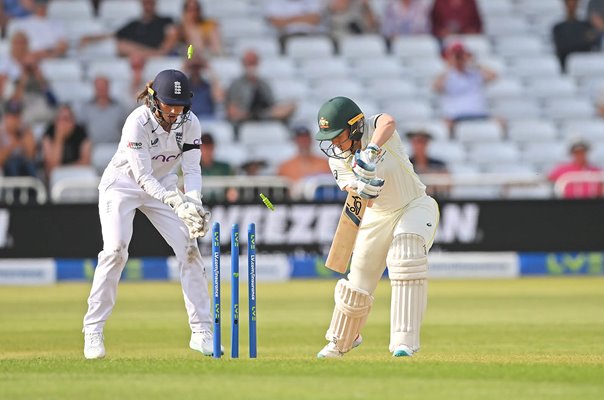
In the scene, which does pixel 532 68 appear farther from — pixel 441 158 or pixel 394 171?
pixel 394 171

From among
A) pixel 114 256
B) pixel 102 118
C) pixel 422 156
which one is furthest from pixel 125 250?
pixel 102 118

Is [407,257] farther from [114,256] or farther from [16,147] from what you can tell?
[16,147]

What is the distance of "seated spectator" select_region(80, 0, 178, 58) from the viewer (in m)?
16.0

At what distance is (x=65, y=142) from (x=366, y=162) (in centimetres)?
797

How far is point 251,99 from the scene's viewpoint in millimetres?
15539

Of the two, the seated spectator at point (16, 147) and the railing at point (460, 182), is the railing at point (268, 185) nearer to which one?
the railing at point (460, 182)

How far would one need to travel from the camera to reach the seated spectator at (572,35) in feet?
57.6

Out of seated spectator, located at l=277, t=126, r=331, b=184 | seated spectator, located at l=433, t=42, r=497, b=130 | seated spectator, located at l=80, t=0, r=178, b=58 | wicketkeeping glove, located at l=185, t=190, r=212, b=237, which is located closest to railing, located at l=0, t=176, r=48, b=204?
seated spectator, located at l=277, t=126, r=331, b=184

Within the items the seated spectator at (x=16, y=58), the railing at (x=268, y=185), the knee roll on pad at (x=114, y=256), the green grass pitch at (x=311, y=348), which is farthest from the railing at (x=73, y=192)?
the knee roll on pad at (x=114, y=256)

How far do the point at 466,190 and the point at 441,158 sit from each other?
2.38 feet

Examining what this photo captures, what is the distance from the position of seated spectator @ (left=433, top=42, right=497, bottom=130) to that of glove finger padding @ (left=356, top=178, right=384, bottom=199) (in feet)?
29.9

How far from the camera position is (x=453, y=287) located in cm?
1348

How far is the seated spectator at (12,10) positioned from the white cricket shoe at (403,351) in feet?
32.6

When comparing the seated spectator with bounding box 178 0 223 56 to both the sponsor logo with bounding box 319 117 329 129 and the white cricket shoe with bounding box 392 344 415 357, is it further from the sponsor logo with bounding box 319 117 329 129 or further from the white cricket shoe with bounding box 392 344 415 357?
the white cricket shoe with bounding box 392 344 415 357
